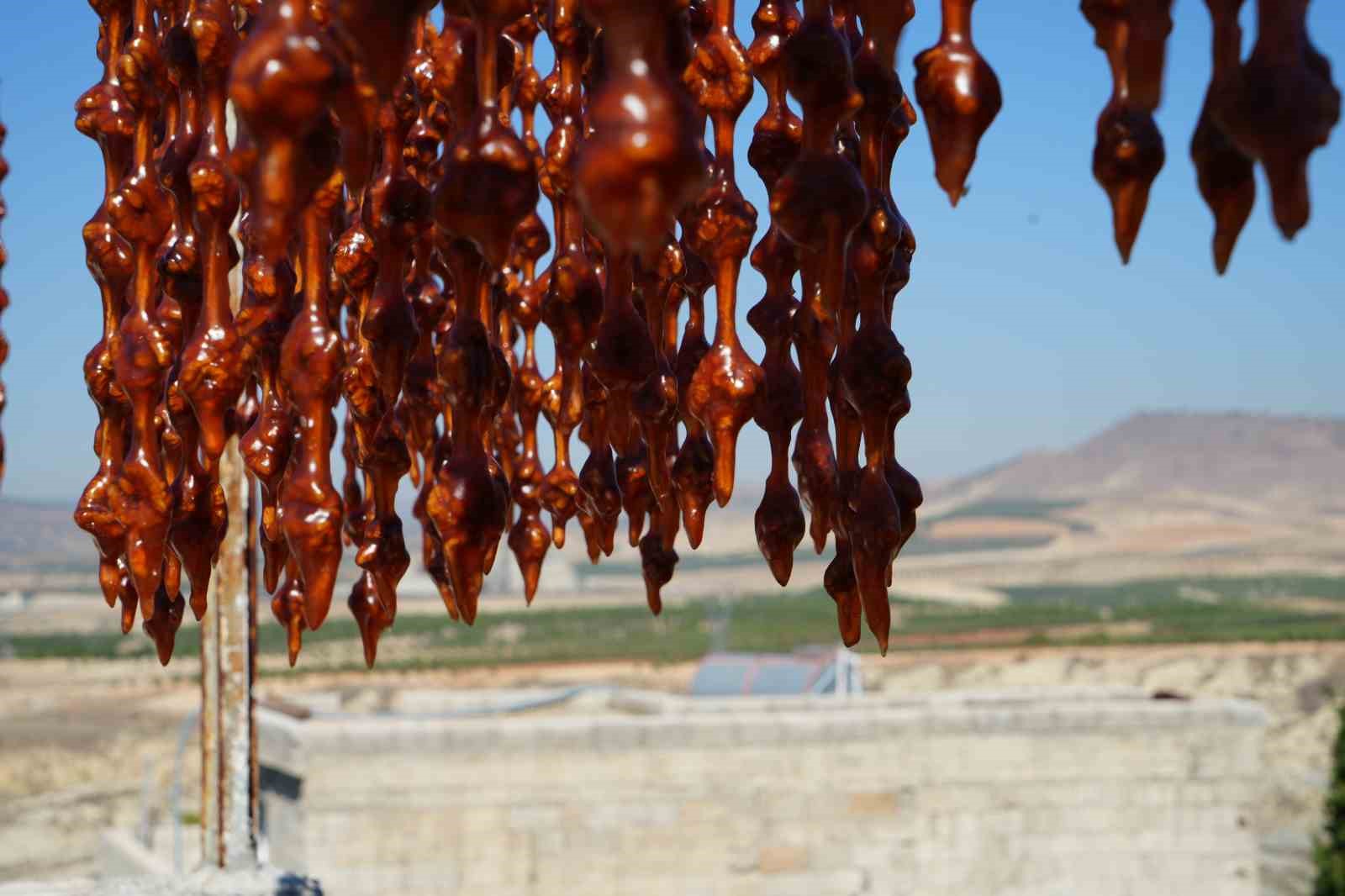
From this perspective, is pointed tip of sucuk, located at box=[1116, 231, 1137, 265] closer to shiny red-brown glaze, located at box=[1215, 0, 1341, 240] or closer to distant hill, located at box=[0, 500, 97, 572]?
shiny red-brown glaze, located at box=[1215, 0, 1341, 240]

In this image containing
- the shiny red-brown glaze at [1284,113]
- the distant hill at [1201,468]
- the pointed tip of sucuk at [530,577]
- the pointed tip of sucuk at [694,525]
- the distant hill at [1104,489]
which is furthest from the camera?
the distant hill at [1201,468]

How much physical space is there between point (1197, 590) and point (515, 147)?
87102 mm

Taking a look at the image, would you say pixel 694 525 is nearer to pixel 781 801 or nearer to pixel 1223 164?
pixel 1223 164

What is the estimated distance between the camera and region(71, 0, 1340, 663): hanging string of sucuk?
1.85 feet

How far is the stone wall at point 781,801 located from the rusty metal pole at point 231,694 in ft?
21.6

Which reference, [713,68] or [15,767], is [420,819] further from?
[15,767]

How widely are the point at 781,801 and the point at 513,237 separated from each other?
11.3 meters

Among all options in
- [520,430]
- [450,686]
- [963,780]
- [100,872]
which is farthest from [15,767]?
[520,430]

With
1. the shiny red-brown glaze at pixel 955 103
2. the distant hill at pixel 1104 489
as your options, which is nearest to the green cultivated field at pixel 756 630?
the shiny red-brown glaze at pixel 955 103

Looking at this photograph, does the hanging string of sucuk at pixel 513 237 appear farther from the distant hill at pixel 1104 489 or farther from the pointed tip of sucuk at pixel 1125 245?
the distant hill at pixel 1104 489

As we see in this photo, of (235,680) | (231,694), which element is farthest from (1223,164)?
(231,694)

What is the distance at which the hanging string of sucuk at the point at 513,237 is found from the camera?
56cm

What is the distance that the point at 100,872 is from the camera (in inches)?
554

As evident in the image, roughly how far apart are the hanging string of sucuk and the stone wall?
1032 cm
